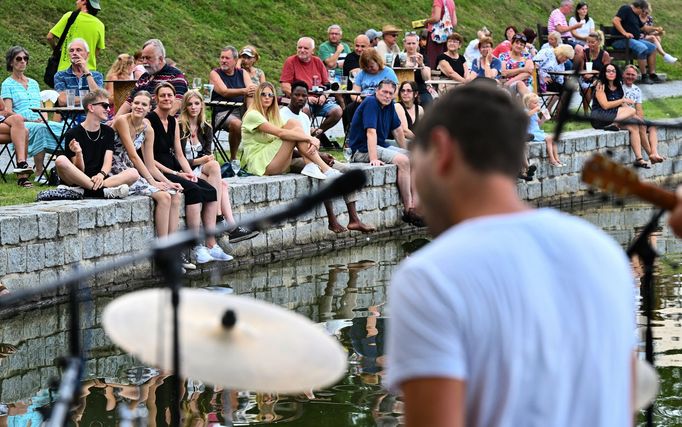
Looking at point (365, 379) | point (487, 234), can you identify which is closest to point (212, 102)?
point (365, 379)

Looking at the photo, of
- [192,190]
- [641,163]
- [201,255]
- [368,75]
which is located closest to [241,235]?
[201,255]

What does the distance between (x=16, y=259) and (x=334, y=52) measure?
951cm

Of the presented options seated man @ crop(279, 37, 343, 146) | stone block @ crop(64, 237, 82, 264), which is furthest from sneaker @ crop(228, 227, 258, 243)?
seated man @ crop(279, 37, 343, 146)

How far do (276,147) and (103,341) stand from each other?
4761 millimetres

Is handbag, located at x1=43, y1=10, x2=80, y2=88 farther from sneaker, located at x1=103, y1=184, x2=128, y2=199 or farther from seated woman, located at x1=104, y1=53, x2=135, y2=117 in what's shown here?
sneaker, located at x1=103, y1=184, x2=128, y2=199

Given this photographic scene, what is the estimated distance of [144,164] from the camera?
11.9 metres

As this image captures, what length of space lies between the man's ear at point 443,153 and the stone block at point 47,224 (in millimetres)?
8343

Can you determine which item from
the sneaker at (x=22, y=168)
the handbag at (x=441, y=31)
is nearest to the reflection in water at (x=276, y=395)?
the sneaker at (x=22, y=168)

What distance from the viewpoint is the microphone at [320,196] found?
2.77m

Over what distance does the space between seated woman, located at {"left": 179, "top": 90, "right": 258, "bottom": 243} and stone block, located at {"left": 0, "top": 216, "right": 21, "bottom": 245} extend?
7.82ft

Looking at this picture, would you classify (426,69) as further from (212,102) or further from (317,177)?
(317,177)

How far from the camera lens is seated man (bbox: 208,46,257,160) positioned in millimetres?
15320

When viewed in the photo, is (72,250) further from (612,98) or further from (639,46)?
(639,46)

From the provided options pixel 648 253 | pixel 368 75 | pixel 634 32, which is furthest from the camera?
pixel 634 32
